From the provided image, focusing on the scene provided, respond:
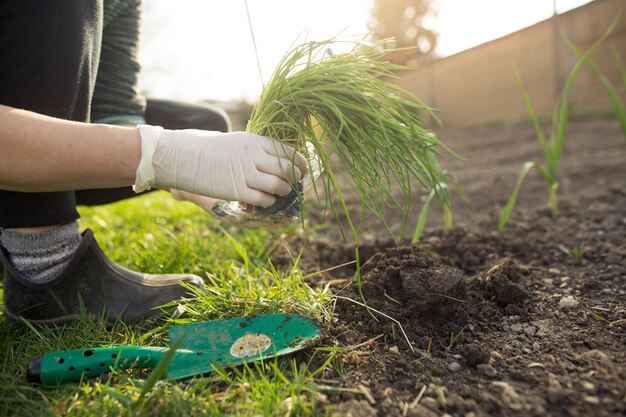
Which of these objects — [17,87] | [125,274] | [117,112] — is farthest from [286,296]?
[117,112]

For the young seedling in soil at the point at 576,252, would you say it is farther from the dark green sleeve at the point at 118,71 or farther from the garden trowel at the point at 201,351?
the dark green sleeve at the point at 118,71

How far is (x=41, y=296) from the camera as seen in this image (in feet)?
4.76

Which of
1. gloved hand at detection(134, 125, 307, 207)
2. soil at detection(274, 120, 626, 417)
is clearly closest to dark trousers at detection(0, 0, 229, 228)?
gloved hand at detection(134, 125, 307, 207)

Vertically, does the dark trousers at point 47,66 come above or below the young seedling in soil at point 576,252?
above

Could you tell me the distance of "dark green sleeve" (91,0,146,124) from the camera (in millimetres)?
1830

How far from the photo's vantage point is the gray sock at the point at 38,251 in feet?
4.82

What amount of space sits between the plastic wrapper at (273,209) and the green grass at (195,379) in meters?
0.16

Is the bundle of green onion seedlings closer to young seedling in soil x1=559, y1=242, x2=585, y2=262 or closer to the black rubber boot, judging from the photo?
the black rubber boot

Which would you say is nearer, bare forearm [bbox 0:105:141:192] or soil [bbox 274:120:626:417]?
soil [bbox 274:120:626:417]

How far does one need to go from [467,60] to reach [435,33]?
35.3ft

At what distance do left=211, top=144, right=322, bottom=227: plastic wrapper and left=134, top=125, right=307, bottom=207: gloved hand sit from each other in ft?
0.18

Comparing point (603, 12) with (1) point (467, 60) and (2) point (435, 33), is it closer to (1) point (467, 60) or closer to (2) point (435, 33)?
(1) point (467, 60)

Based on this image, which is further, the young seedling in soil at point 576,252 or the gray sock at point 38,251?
the young seedling in soil at point 576,252

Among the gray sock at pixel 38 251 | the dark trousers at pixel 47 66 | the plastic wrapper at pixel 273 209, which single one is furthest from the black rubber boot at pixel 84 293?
the plastic wrapper at pixel 273 209
